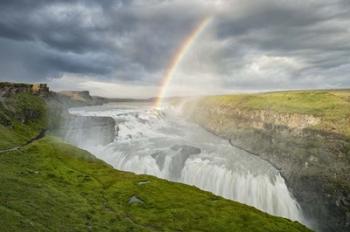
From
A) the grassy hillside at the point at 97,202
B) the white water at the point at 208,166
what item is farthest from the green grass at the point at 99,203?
the white water at the point at 208,166

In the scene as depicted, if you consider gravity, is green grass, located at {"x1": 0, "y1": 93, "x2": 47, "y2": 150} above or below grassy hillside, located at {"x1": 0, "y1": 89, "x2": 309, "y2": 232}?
above

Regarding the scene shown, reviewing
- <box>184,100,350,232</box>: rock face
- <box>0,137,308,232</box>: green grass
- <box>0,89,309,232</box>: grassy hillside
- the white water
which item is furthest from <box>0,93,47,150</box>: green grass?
<box>184,100,350,232</box>: rock face

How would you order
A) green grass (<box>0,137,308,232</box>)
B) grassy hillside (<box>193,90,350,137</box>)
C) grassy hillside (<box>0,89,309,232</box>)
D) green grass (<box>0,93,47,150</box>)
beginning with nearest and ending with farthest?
green grass (<box>0,137,308,232</box>) → grassy hillside (<box>0,89,309,232</box>) → green grass (<box>0,93,47,150</box>) → grassy hillside (<box>193,90,350,137</box>)

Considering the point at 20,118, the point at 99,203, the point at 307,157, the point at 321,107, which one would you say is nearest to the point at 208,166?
the point at 307,157

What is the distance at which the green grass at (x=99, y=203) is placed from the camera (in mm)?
54653

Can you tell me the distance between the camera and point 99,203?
7081cm

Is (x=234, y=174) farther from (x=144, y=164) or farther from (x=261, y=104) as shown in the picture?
(x=261, y=104)

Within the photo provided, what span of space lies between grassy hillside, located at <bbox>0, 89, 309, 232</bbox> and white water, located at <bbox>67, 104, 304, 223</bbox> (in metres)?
19.5

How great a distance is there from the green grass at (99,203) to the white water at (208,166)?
21.3 m

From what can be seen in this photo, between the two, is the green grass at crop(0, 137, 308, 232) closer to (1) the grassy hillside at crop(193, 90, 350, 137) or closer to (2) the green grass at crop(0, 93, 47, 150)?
(2) the green grass at crop(0, 93, 47, 150)

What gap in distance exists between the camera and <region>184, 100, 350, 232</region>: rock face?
4016 inches

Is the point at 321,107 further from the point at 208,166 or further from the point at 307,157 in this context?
Answer: the point at 208,166

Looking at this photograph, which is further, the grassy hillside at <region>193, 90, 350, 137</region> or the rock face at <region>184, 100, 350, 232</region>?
the grassy hillside at <region>193, 90, 350, 137</region>

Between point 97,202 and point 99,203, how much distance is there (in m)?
0.48
